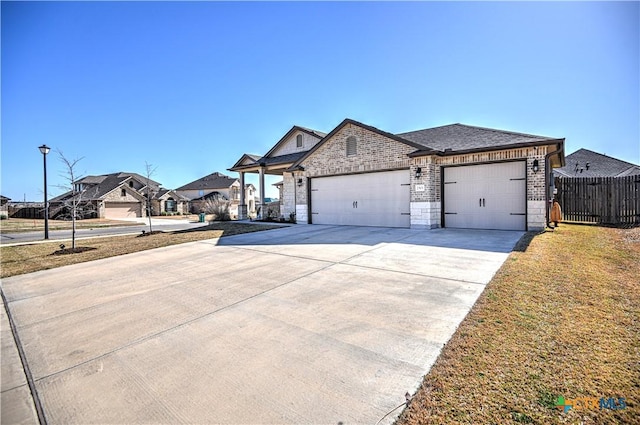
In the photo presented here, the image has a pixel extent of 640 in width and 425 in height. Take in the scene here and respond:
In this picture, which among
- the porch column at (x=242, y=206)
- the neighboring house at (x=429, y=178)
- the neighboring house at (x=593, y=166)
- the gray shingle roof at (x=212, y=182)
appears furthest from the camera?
the gray shingle roof at (x=212, y=182)

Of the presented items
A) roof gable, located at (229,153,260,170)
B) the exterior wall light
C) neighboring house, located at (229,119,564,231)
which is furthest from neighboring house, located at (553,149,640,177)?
roof gable, located at (229,153,260,170)

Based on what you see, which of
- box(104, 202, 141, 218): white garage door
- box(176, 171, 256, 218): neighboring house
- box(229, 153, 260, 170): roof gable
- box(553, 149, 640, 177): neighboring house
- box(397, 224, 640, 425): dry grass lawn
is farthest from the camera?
box(176, 171, 256, 218): neighboring house

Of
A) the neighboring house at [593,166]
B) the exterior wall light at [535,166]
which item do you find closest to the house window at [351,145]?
the exterior wall light at [535,166]

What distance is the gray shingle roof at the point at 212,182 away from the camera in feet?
158

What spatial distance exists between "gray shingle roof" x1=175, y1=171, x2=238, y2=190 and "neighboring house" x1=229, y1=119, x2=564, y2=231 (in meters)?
34.6

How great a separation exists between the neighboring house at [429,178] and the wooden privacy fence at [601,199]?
145 cm

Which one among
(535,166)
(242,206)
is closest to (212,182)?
(242,206)

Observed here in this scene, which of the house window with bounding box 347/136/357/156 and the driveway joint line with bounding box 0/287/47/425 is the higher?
the house window with bounding box 347/136/357/156

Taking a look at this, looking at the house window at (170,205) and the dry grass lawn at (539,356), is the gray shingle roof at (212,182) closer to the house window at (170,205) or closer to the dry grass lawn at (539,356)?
the house window at (170,205)

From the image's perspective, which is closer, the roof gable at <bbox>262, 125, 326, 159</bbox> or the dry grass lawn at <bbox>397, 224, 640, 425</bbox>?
the dry grass lawn at <bbox>397, 224, 640, 425</bbox>

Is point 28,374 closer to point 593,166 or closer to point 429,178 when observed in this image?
point 429,178

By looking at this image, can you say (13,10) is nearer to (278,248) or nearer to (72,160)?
(72,160)

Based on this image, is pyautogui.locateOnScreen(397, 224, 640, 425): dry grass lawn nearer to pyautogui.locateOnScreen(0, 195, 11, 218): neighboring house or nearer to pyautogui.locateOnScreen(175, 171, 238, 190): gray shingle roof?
pyautogui.locateOnScreen(175, 171, 238, 190): gray shingle roof

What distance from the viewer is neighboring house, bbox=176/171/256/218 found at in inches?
1807
